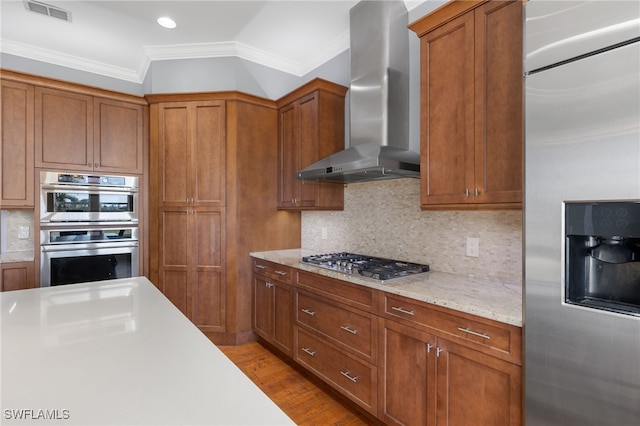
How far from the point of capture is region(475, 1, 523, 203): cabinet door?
5.10 feet

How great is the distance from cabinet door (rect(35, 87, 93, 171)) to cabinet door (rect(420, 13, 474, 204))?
132 inches

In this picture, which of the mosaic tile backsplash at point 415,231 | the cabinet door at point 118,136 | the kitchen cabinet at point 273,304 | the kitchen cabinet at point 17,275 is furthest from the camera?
the cabinet door at point 118,136

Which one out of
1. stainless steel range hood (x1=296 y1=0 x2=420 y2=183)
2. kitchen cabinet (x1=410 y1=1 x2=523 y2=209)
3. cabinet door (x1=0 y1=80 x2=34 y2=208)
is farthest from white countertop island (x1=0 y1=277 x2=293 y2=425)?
cabinet door (x1=0 y1=80 x2=34 y2=208)

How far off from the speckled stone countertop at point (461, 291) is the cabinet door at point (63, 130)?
2.84 m

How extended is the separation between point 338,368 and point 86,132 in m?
3.39

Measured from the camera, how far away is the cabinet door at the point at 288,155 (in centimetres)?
325

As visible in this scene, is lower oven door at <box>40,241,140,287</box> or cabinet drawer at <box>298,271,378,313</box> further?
lower oven door at <box>40,241,140,287</box>

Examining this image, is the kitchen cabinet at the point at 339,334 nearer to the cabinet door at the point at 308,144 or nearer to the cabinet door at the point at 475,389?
the cabinet door at the point at 475,389

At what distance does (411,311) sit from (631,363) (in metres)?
0.87

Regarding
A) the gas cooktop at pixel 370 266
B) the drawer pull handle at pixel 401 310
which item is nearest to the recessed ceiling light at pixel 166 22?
the gas cooktop at pixel 370 266

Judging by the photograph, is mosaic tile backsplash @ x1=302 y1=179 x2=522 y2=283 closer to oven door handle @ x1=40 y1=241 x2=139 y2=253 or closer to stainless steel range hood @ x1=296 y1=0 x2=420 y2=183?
stainless steel range hood @ x1=296 y1=0 x2=420 y2=183

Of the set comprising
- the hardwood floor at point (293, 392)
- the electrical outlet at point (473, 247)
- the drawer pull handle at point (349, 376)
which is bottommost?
the hardwood floor at point (293, 392)

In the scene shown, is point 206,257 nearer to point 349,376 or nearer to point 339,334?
point 339,334

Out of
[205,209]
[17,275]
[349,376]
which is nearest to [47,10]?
[205,209]
